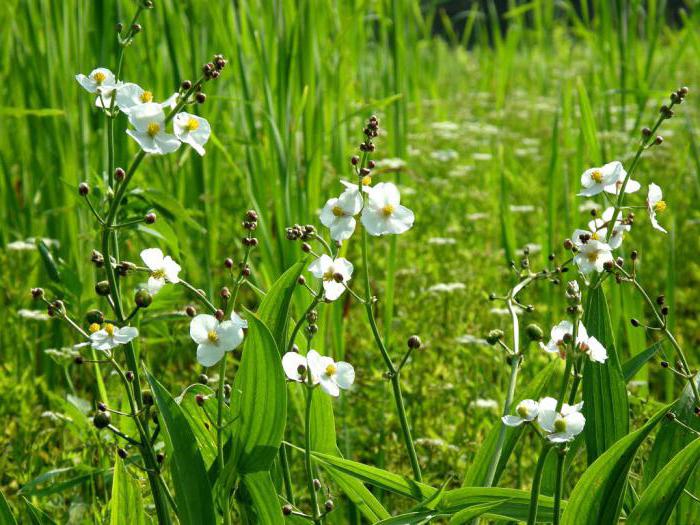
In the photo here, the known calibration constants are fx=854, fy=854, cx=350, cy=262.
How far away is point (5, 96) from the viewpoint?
2.56m

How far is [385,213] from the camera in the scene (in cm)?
90

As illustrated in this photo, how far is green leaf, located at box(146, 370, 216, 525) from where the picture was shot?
2.83 feet

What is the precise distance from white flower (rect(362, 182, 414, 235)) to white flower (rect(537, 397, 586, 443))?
23 centimetres

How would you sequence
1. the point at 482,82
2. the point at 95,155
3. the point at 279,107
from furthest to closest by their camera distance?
the point at 482,82 < the point at 95,155 < the point at 279,107

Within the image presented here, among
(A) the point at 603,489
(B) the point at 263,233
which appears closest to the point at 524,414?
(A) the point at 603,489

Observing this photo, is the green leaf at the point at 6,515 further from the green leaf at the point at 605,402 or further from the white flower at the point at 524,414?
the green leaf at the point at 605,402

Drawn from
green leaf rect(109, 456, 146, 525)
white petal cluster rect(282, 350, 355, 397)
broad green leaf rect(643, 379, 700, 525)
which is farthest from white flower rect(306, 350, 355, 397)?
broad green leaf rect(643, 379, 700, 525)

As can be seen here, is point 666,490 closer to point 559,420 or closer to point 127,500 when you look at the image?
point 559,420

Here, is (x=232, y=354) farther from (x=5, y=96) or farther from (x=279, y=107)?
(x=5, y=96)

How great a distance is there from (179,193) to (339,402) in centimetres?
72

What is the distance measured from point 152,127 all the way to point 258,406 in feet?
0.98

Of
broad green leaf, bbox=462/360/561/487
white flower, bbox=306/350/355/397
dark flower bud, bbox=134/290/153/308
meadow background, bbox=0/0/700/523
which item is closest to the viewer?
dark flower bud, bbox=134/290/153/308

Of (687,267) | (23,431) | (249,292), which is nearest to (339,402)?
(23,431)

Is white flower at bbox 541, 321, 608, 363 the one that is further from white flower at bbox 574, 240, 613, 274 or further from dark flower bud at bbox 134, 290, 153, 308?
dark flower bud at bbox 134, 290, 153, 308
